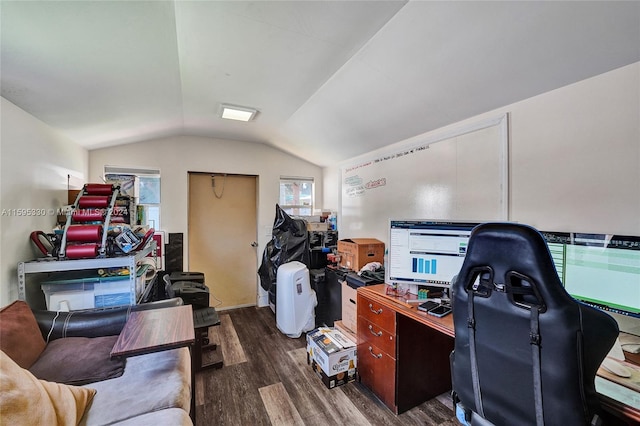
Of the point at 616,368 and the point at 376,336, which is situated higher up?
the point at 616,368

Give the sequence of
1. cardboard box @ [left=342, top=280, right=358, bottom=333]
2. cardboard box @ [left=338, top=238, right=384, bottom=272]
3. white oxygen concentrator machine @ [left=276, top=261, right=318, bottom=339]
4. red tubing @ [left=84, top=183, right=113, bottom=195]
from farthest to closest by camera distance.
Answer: white oxygen concentrator machine @ [left=276, top=261, right=318, bottom=339]
cardboard box @ [left=338, top=238, right=384, bottom=272]
cardboard box @ [left=342, top=280, right=358, bottom=333]
red tubing @ [left=84, top=183, right=113, bottom=195]

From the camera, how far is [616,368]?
1.06 m

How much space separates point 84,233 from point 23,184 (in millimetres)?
473

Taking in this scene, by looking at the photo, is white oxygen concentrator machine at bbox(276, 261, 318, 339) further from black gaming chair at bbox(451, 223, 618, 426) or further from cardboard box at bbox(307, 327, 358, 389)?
black gaming chair at bbox(451, 223, 618, 426)

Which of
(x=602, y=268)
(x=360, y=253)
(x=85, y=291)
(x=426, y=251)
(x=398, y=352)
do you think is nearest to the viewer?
(x=602, y=268)

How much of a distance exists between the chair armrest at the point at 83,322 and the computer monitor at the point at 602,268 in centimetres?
258

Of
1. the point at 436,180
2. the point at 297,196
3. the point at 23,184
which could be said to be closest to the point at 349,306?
the point at 436,180

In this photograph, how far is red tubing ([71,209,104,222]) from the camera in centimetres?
212

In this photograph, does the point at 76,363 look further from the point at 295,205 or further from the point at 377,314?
the point at 295,205

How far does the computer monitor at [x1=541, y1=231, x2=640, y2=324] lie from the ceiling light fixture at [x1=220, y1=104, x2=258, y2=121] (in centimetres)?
263

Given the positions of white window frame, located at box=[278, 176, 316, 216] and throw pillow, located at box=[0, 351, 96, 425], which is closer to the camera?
throw pillow, located at box=[0, 351, 96, 425]

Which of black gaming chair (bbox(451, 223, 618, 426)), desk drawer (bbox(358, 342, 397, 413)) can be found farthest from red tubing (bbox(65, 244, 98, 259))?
black gaming chair (bbox(451, 223, 618, 426))

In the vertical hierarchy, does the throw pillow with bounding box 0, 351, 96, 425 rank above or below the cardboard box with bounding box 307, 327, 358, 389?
above

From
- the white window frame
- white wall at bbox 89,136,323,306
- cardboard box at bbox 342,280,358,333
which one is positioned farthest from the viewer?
the white window frame
